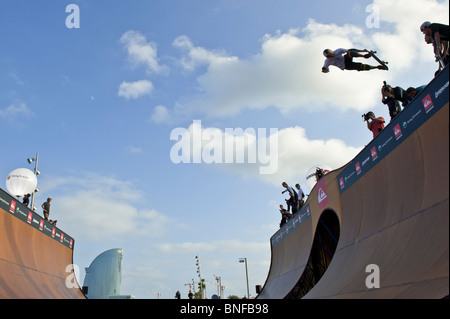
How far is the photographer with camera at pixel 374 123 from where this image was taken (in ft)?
29.4

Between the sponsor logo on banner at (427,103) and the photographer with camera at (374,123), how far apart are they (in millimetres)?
3313

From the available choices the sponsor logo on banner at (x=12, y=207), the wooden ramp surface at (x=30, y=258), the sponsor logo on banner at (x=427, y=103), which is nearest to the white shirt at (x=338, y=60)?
the sponsor logo on banner at (x=427, y=103)

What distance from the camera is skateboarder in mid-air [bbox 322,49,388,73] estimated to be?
281 inches

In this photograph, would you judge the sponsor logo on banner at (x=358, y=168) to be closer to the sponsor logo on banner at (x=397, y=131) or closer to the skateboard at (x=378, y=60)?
the sponsor logo on banner at (x=397, y=131)

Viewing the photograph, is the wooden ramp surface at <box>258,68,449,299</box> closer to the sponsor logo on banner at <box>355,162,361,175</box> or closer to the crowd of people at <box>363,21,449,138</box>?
the sponsor logo on banner at <box>355,162,361,175</box>

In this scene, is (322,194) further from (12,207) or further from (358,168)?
(12,207)

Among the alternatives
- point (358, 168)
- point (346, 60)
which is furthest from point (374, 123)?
point (346, 60)

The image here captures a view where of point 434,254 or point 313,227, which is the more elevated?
point 313,227
